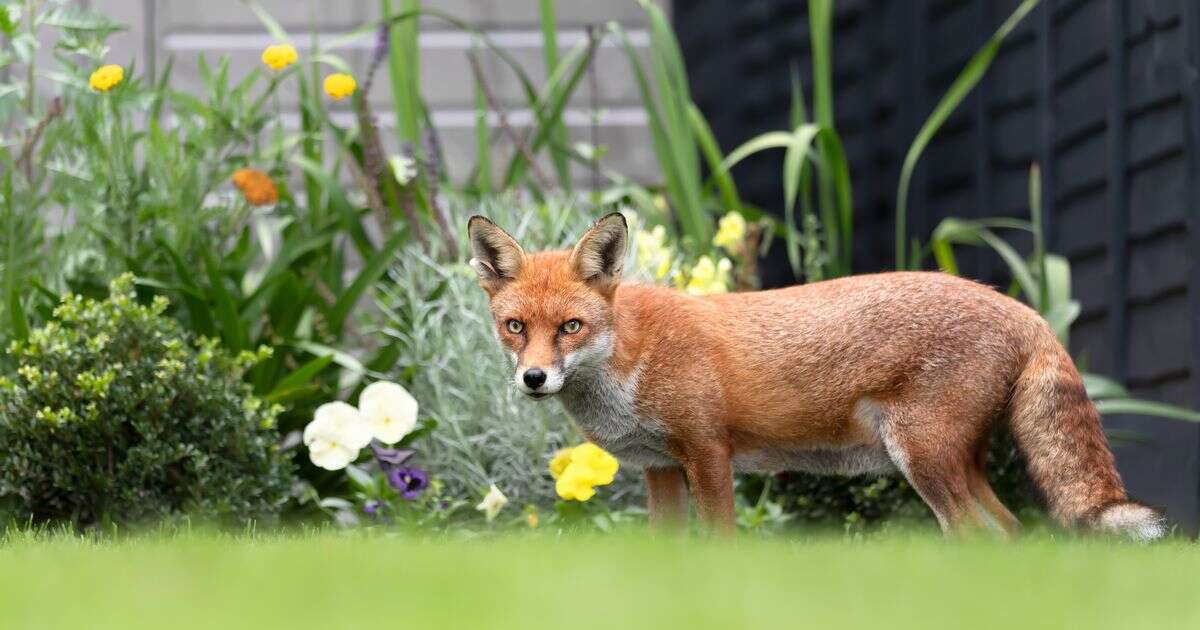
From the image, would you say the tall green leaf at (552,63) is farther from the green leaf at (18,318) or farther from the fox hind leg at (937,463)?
the fox hind leg at (937,463)

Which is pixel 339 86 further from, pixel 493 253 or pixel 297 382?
pixel 493 253

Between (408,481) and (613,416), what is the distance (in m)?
1.24

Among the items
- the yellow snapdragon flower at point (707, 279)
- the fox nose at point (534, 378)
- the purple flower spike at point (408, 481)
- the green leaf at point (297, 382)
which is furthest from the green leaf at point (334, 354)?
the fox nose at point (534, 378)

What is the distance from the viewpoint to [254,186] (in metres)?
5.18

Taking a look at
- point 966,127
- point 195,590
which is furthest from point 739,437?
point 966,127

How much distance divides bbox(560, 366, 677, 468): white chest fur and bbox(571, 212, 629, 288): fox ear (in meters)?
0.24

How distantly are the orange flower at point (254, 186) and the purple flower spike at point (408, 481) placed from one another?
1.21 meters

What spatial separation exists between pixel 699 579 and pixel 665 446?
3.43ft

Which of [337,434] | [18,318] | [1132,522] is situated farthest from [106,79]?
[1132,522]

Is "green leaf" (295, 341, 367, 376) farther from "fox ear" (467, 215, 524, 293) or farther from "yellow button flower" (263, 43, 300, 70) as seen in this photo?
"fox ear" (467, 215, 524, 293)

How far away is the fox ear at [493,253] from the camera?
3646mm

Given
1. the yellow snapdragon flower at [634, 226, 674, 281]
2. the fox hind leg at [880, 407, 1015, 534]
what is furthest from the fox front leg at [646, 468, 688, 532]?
the yellow snapdragon flower at [634, 226, 674, 281]

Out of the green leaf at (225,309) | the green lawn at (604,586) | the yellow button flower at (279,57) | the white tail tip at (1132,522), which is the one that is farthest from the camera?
the yellow button flower at (279,57)

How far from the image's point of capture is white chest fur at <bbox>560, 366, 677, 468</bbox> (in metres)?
3.61
